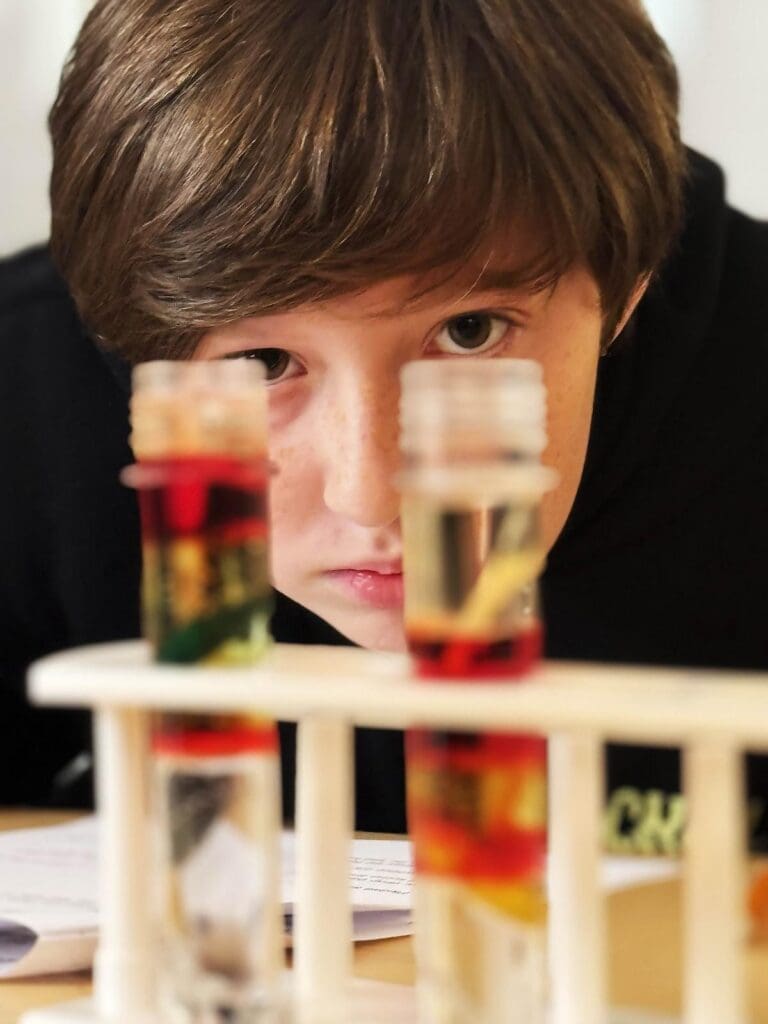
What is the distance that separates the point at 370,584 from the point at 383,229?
277 millimetres

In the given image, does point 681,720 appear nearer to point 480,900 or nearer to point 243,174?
point 480,900

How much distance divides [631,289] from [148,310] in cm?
34

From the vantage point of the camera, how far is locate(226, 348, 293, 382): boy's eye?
0.85 metres

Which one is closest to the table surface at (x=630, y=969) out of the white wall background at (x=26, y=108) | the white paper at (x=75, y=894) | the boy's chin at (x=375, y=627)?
the white paper at (x=75, y=894)

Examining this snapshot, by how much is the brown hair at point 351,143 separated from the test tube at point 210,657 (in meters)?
0.23

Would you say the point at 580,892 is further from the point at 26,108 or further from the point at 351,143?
the point at 26,108

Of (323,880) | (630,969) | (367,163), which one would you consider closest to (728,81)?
(367,163)

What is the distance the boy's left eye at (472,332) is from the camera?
83 cm

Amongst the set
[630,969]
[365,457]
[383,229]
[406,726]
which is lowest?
[630,969]

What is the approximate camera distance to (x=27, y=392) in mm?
1234

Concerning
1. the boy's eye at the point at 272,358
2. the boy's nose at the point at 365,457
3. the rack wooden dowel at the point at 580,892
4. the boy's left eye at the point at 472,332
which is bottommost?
the rack wooden dowel at the point at 580,892

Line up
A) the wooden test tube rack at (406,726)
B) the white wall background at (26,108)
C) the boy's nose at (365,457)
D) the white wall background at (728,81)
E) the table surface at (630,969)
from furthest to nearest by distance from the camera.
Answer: the white wall background at (26,108) → the white wall background at (728,81) → the boy's nose at (365,457) → the table surface at (630,969) → the wooden test tube rack at (406,726)

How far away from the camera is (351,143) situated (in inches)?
28.1

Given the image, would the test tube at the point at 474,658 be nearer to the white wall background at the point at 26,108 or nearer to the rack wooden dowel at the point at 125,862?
the rack wooden dowel at the point at 125,862
